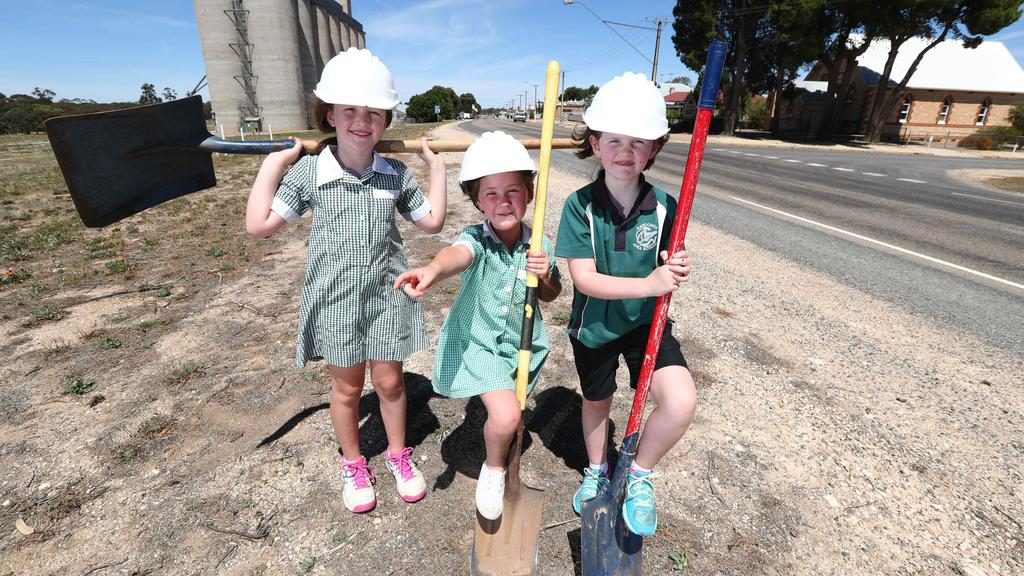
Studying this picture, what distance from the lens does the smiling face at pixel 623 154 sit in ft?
5.89

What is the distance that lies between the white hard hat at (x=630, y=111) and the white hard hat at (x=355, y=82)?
85cm

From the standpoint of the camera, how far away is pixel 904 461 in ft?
8.59

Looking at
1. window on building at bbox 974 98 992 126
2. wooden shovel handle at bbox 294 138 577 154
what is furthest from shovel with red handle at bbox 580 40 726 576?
window on building at bbox 974 98 992 126

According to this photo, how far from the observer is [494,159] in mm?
1881

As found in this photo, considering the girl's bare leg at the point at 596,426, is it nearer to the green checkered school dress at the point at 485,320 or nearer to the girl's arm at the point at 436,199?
the green checkered school dress at the point at 485,320

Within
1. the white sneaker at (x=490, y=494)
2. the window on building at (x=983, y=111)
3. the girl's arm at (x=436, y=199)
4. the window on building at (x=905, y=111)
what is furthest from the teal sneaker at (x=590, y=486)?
the window on building at (x=983, y=111)

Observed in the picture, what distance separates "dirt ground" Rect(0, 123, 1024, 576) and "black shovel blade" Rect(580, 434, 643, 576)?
0.85 feet

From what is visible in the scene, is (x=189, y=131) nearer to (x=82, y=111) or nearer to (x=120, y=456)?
(x=82, y=111)

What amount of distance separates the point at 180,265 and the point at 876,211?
12.2 metres

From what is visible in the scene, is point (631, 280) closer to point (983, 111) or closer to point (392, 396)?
point (392, 396)

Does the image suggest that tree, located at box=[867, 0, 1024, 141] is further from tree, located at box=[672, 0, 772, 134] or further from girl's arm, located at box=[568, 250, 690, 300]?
girl's arm, located at box=[568, 250, 690, 300]

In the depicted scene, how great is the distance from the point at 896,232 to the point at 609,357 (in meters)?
8.58

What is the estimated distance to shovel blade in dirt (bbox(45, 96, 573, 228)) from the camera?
2111mm

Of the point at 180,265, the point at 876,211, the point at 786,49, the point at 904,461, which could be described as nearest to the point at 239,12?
the point at 786,49
